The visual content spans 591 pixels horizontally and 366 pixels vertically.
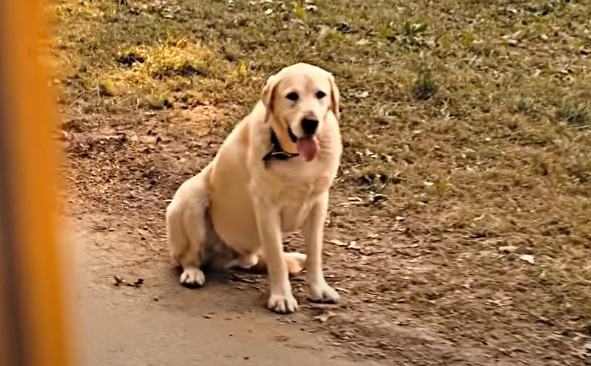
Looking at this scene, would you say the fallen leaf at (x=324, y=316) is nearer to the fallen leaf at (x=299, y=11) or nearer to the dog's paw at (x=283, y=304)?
the dog's paw at (x=283, y=304)

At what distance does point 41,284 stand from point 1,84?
0.58 ft

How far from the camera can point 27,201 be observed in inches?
34.4

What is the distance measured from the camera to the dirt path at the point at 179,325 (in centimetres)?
341

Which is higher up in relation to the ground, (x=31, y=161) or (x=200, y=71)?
(x=31, y=161)

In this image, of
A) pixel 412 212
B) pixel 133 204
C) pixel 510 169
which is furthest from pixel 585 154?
pixel 133 204

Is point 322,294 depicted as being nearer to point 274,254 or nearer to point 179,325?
point 274,254

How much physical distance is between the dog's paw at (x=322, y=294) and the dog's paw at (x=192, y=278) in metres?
0.45

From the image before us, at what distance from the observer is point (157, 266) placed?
417 centimetres

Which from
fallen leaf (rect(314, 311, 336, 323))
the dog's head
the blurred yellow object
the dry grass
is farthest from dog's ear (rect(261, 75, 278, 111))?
the blurred yellow object

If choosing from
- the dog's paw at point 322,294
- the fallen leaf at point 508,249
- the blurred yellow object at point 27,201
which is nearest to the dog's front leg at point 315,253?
the dog's paw at point 322,294

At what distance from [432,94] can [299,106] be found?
2654 mm

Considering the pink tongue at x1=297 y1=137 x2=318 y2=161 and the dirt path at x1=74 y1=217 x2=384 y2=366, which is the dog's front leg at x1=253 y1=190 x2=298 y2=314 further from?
the pink tongue at x1=297 y1=137 x2=318 y2=161

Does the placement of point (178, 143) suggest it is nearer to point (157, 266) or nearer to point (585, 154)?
point (157, 266)

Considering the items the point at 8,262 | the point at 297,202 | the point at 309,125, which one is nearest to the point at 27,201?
the point at 8,262
